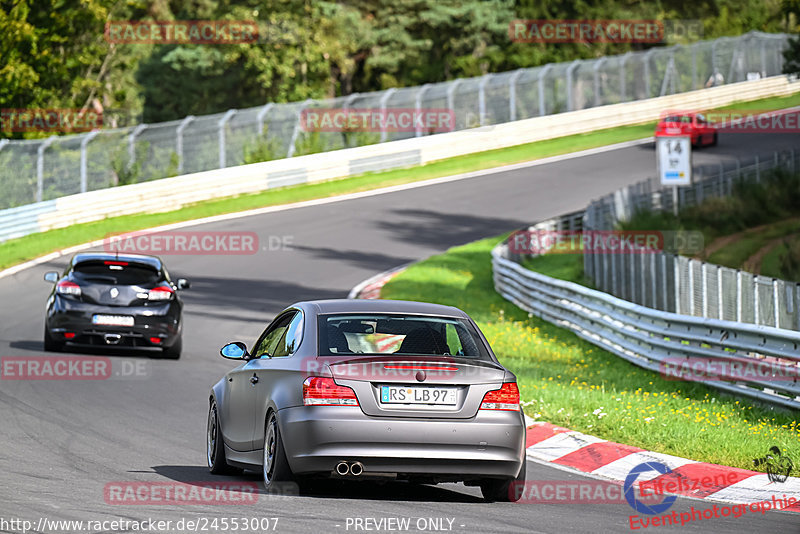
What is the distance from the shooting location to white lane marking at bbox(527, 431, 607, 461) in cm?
1183

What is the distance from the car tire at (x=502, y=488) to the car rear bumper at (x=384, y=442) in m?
0.43

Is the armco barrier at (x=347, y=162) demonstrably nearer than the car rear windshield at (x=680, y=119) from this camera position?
Yes

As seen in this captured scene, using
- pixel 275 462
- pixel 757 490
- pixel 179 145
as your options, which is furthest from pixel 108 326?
pixel 179 145

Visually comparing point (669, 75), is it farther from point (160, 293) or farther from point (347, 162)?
point (160, 293)

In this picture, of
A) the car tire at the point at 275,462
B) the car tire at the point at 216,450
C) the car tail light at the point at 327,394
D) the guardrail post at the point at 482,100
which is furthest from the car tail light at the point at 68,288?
the guardrail post at the point at 482,100

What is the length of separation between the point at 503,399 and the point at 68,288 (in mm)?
11137

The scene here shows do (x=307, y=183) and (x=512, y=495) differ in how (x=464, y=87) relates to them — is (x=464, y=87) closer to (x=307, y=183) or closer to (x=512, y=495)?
(x=307, y=183)

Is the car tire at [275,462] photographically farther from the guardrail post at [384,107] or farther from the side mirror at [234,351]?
the guardrail post at [384,107]

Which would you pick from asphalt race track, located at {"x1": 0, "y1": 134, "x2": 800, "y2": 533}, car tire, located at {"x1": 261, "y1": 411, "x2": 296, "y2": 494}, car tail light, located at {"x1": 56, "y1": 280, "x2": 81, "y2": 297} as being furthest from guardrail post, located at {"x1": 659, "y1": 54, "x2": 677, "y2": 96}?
car tire, located at {"x1": 261, "y1": 411, "x2": 296, "y2": 494}

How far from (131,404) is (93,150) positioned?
23.6m

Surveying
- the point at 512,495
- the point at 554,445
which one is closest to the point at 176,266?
the point at 554,445

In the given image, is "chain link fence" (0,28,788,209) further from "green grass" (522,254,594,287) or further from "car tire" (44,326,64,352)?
"car tire" (44,326,64,352)

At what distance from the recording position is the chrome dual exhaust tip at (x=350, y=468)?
27.6 feet

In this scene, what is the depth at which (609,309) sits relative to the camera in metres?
19.1
